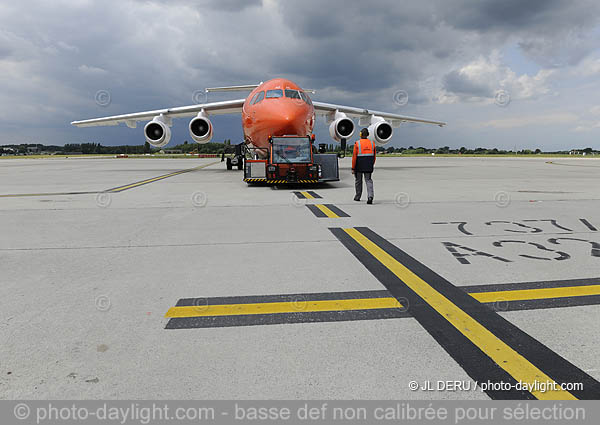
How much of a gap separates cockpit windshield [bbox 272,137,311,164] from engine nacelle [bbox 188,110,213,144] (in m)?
9.07

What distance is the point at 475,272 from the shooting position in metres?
4.32

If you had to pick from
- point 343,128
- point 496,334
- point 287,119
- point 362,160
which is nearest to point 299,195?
point 362,160

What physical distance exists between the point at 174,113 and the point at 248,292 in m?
21.0

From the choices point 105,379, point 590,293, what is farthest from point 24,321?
point 590,293

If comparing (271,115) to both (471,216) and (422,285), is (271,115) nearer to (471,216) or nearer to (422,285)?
(471,216)

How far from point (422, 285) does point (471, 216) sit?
4392mm

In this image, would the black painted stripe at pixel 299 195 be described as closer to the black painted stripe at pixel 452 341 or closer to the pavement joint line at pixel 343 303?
the black painted stripe at pixel 452 341

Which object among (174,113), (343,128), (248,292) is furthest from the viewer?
(174,113)

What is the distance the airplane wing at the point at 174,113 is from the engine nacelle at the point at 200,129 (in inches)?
68.4

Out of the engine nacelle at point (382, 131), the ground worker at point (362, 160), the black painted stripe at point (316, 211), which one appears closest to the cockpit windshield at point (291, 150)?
the ground worker at point (362, 160)

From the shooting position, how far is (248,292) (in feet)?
12.3

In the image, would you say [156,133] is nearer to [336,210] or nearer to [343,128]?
[343,128]

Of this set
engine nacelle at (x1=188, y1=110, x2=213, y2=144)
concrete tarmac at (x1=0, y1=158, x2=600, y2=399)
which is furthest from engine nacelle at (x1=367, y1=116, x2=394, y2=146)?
concrete tarmac at (x1=0, y1=158, x2=600, y2=399)

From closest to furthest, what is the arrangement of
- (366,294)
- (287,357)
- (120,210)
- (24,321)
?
1. (287,357)
2. (24,321)
3. (366,294)
4. (120,210)
